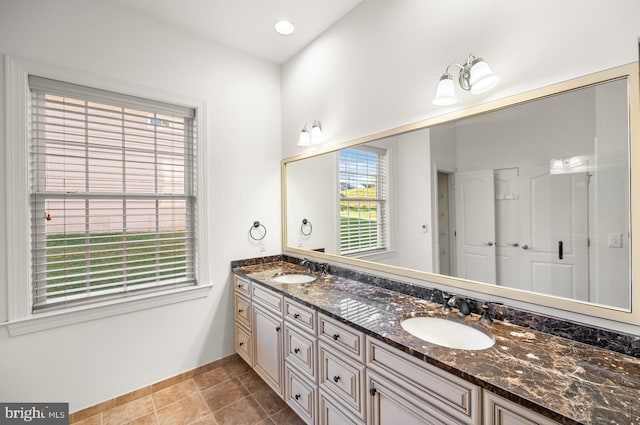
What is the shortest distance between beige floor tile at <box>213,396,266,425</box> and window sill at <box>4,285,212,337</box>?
0.88 meters

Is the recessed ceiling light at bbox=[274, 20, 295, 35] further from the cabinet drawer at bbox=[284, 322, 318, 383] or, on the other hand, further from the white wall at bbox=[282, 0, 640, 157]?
the cabinet drawer at bbox=[284, 322, 318, 383]

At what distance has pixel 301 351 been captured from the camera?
170cm

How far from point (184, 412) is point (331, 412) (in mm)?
1154

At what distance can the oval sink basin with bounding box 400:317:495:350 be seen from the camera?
128cm

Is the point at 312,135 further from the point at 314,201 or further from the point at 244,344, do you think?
the point at 244,344

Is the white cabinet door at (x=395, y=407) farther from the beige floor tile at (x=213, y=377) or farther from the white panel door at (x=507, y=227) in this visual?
the beige floor tile at (x=213, y=377)

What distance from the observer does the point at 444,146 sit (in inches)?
63.1

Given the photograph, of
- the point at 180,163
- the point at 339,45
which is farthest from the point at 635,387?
the point at 180,163

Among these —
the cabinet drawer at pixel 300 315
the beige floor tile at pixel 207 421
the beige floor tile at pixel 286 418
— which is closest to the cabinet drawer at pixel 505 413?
the cabinet drawer at pixel 300 315

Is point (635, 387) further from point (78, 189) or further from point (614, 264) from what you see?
point (78, 189)

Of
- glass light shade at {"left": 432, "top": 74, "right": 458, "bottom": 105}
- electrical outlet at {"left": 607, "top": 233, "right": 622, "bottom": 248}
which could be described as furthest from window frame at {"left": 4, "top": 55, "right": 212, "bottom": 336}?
electrical outlet at {"left": 607, "top": 233, "right": 622, "bottom": 248}

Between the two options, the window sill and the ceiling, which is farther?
the ceiling

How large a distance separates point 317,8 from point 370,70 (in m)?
0.66

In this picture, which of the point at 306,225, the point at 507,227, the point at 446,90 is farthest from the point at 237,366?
the point at 446,90
